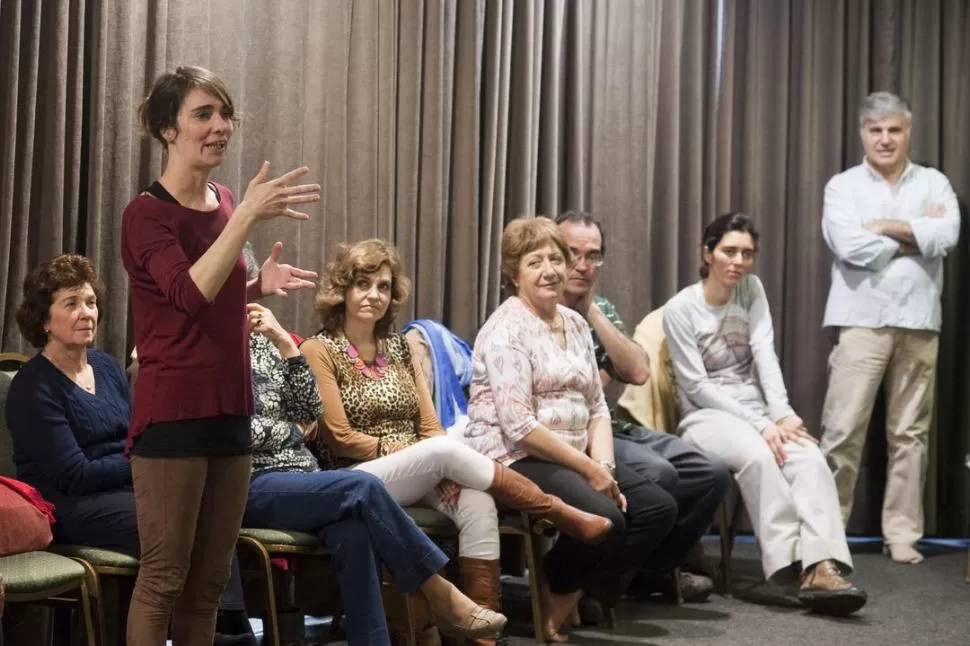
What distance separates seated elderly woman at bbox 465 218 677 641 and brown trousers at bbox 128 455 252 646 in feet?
4.55

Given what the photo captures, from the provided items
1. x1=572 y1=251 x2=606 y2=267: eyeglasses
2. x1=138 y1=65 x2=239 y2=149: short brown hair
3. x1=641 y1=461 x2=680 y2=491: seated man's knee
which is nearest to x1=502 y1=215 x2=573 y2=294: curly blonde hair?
x1=572 y1=251 x2=606 y2=267: eyeglasses

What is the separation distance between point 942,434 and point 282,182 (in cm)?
428

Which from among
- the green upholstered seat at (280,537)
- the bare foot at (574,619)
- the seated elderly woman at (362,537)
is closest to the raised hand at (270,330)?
the seated elderly woman at (362,537)

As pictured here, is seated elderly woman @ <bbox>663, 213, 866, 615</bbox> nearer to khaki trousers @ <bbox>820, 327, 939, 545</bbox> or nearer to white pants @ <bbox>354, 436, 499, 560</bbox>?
khaki trousers @ <bbox>820, 327, 939, 545</bbox>

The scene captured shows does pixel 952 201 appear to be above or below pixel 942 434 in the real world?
above

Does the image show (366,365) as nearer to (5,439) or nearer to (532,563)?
(532,563)

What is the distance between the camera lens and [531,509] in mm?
3584

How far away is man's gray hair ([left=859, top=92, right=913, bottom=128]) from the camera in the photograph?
5.40 m

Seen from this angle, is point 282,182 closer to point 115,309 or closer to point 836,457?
point 115,309

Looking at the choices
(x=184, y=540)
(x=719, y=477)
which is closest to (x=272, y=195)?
(x=184, y=540)

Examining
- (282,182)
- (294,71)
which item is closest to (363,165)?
(294,71)

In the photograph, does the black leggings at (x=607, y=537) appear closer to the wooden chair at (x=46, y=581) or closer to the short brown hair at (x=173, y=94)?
the wooden chair at (x=46, y=581)

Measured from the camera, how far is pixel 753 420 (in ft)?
15.0

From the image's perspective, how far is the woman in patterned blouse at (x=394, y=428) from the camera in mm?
3492
